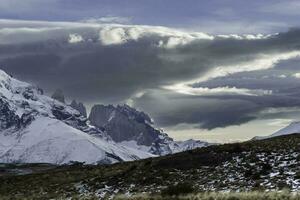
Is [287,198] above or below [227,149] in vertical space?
below

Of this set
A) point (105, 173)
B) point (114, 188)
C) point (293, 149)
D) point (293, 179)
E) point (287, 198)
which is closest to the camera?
point (287, 198)

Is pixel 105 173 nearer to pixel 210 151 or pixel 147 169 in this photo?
pixel 147 169

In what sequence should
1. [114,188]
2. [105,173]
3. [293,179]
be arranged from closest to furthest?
[293,179] → [114,188] → [105,173]

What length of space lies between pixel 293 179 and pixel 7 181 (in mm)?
35890

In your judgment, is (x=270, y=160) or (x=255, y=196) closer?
(x=255, y=196)

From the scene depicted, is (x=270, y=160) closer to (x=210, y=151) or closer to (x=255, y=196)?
(x=210, y=151)

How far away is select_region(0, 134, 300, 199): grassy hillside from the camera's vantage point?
144ft

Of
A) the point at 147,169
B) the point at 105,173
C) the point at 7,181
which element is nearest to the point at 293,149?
the point at 147,169

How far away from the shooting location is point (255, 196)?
33.1 meters

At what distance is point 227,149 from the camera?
59.9 metres

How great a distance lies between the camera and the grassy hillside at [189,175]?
43844mm

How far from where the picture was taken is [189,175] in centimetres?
5153

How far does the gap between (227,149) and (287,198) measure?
94.3ft

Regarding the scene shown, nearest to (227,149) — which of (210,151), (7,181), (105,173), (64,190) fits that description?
(210,151)
